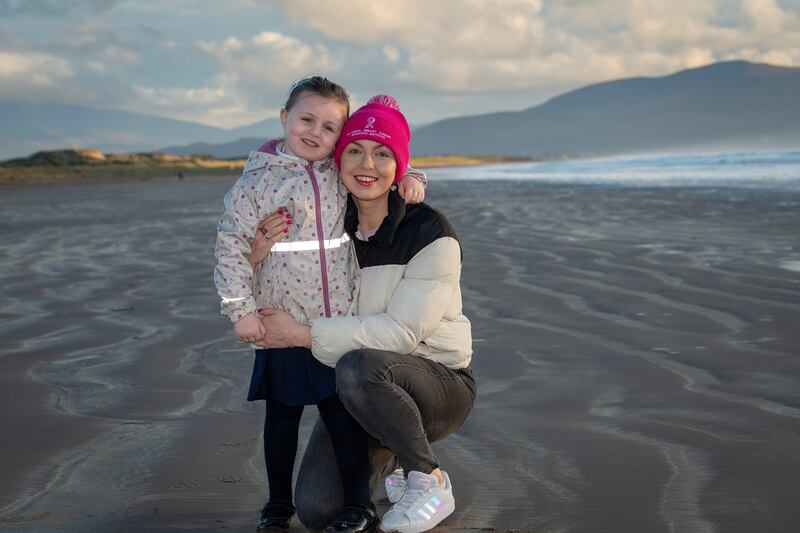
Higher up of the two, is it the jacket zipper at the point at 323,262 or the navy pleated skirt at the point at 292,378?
the jacket zipper at the point at 323,262

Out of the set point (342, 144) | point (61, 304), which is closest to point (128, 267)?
point (61, 304)

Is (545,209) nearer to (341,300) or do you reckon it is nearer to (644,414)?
(644,414)

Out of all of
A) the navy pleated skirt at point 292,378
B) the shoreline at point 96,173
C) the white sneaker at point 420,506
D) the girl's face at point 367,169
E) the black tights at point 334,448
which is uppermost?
the girl's face at point 367,169

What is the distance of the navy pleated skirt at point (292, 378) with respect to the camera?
2889 millimetres

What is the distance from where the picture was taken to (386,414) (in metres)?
2.77

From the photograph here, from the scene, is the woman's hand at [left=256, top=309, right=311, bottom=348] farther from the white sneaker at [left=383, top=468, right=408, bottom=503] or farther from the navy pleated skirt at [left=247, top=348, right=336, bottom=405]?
the white sneaker at [left=383, top=468, right=408, bottom=503]

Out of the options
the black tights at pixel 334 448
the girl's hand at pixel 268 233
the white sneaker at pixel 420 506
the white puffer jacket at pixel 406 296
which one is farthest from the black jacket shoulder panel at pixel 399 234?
the white sneaker at pixel 420 506

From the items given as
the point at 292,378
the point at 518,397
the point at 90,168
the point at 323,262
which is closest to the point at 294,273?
the point at 323,262

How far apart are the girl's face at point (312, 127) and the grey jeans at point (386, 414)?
2.33 ft

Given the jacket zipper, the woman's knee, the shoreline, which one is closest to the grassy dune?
the shoreline

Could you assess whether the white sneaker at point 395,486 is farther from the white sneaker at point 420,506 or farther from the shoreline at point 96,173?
the shoreline at point 96,173

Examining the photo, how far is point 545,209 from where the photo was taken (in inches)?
592

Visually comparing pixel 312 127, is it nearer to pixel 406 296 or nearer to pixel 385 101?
pixel 385 101

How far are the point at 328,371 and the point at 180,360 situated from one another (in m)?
2.31
